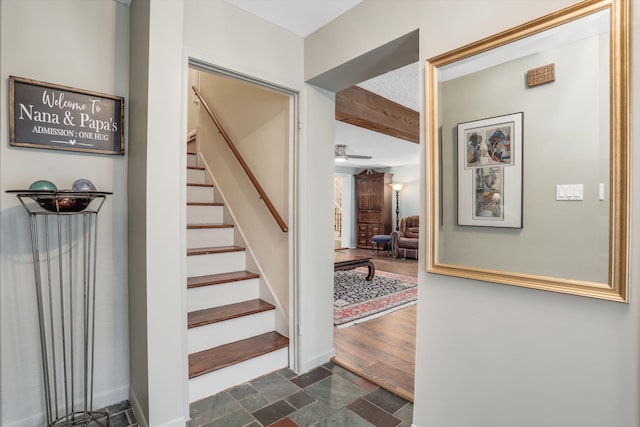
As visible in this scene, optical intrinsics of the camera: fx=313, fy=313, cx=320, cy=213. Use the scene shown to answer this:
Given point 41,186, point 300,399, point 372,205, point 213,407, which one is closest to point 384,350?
point 300,399

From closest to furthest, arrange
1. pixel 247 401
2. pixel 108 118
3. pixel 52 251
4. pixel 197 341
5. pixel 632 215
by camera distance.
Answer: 1. pixel 632 215
2. pixel 52 251
3. pixel 108 118
4. pixel 247 401
5. pixel 197 341

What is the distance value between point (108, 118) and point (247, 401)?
6.23ft

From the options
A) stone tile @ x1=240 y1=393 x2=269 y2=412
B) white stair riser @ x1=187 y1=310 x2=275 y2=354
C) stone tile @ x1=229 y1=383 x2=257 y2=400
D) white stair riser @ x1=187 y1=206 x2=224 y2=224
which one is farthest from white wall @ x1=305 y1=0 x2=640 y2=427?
white stair riser @ x1=187 y1=206 x2=224 y2=224

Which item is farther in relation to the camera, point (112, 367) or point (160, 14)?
point (112, 367)

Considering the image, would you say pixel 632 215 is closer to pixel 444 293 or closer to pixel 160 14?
pixel 444 293

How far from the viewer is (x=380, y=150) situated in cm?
664

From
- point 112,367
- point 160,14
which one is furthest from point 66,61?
point 112,367

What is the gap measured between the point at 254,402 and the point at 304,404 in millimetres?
312

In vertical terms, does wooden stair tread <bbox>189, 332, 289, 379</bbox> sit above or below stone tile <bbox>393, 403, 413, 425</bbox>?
above

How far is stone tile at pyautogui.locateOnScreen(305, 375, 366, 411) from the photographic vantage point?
1.95 metres

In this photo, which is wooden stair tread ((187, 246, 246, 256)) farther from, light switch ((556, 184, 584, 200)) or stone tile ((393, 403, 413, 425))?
light switch ((556, 184, 584, 200))

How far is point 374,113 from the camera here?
3479mm

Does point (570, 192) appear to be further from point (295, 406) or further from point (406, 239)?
point (406, 239)

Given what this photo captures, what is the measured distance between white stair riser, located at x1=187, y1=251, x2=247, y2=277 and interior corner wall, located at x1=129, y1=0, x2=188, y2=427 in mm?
841
